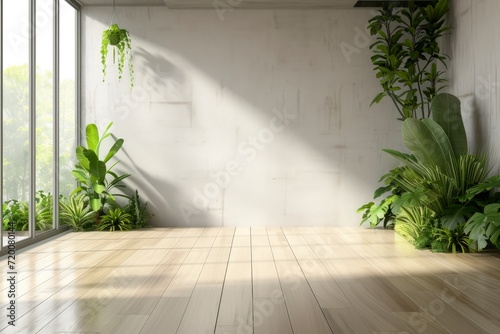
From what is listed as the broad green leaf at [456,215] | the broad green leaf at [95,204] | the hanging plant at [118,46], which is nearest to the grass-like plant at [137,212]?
the broad green leaf at [95,204]

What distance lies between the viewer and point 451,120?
16.4 ft

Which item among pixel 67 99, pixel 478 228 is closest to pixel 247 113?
pixel 67 99

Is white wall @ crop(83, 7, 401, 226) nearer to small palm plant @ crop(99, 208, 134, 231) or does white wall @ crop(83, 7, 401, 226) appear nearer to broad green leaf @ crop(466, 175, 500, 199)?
small palm plant @ crop(99, 208, 134, 231)

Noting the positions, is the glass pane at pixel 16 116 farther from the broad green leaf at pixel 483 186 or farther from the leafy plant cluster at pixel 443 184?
the broad green leaf at pixel 483 186

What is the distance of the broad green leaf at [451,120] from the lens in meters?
4.90

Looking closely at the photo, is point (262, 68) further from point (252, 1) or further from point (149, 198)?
point (149, 198)

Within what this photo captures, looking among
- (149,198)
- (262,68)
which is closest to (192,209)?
(149,198)

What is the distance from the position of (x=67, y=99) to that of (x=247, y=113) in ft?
6.62

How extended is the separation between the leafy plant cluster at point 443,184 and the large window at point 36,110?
3213mm

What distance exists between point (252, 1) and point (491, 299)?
4.11 m

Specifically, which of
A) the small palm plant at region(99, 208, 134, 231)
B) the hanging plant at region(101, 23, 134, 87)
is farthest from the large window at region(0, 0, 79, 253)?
the small palm plant at region(99, 208, 134, 231)

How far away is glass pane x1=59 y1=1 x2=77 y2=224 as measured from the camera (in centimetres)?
578

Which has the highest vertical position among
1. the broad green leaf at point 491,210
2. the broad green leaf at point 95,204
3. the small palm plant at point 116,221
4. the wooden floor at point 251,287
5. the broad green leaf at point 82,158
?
the broad green leaf at point 82,158

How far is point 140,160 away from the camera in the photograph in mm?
6293
